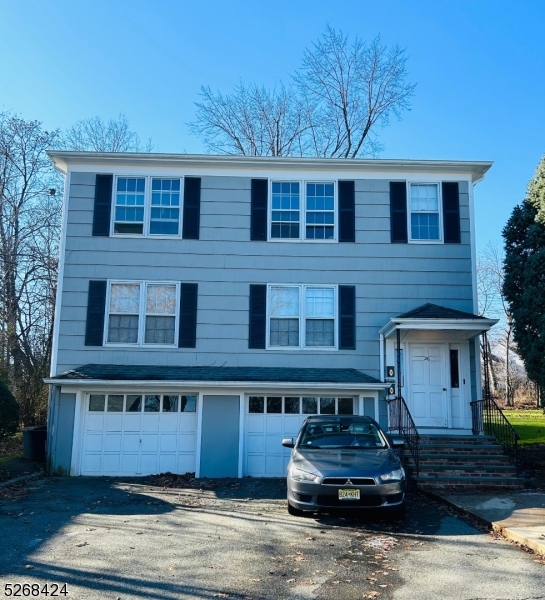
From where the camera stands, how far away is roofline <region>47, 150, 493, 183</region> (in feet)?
48.3

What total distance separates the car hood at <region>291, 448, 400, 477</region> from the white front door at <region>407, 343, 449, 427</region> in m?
4.96

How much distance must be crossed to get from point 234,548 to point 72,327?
8.92 metres

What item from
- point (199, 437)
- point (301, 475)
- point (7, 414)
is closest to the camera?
point (301, 475)

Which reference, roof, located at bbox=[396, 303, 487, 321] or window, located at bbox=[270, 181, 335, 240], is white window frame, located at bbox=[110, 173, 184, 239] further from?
roof, located at bbox=[396, 303, 487, 321]

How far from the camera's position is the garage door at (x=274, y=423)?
13.5 metres

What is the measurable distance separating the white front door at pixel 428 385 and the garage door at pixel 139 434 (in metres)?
5.29

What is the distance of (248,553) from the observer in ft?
22.2

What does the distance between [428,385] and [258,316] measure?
14.6 ft

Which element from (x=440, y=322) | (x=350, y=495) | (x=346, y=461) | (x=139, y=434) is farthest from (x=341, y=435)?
(x=139, y=434)

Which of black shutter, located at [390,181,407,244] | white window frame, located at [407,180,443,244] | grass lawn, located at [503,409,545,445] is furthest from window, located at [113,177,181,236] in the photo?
grass lawn, located at [503,409,545,445]

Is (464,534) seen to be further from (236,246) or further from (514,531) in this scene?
(236,246)

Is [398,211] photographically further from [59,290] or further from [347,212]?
[59,290]

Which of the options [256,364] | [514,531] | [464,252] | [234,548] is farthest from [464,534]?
[464,252]

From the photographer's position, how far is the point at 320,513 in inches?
347
